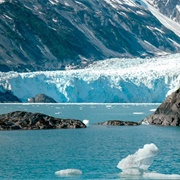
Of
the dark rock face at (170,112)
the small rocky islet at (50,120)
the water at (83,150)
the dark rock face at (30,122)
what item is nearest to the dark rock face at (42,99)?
the small rocky islet at (50,120)

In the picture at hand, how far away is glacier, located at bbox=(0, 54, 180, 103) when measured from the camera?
86625 millimetres

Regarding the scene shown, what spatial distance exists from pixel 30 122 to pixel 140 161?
2022cm

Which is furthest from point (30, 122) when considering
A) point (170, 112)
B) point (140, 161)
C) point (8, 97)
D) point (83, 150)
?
point (8, 97)

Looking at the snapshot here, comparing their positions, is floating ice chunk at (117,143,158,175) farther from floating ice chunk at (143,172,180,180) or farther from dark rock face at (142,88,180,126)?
dark rock face at (142,88,180,126)

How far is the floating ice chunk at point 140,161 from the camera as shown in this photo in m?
20.5

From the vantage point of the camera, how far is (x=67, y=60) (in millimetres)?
→ 175125

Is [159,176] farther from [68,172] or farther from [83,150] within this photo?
[83,150]

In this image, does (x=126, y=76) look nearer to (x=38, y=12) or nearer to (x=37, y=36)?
(x=37, y=36)

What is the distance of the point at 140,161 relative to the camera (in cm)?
2067

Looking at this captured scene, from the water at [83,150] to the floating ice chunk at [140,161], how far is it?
0.39 m

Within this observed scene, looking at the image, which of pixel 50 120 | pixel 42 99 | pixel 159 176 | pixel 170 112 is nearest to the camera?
pixel 159 176

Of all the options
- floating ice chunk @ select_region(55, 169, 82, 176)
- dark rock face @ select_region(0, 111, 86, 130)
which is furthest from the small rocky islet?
floating ice chunk @ select_region(55, 169, 82, 176)

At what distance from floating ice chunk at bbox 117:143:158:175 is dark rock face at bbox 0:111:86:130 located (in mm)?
18760

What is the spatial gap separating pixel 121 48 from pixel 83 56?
2236cm
